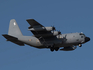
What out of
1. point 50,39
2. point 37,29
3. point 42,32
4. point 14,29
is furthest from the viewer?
point 14,29

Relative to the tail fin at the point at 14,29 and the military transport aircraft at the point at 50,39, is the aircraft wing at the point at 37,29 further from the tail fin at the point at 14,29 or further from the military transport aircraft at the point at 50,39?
the tail fin at the point at 14,29

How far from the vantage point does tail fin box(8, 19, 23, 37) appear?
33522mm

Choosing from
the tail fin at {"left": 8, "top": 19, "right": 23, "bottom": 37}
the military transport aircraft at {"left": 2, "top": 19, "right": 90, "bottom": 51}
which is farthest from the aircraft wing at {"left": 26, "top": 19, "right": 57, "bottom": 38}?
the tail fin at {"left": 8, "top": 19, "right": 23, "bottom": 37}

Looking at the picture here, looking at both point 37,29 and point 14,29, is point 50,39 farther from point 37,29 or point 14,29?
point 14,29

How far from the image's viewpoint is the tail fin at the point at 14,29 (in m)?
33.5

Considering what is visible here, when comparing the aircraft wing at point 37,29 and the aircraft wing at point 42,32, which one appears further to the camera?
the aircraft wing at point 42,32

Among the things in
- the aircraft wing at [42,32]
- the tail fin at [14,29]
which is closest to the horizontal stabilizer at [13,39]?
the tail fin at [14,29]

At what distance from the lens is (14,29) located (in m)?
34.0

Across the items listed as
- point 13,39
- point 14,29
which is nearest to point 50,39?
point 13,39

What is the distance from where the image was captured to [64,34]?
1256 inches

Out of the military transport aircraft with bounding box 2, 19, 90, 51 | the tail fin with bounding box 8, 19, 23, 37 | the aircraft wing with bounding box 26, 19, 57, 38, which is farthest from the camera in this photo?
the tail fin with bounding box 8, 19, 23, 37

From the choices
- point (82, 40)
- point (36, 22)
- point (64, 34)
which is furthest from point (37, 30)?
point (82, 40)

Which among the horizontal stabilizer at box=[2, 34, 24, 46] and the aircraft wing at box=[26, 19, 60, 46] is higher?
the aircraft wing at box=[26, 19, 60, 46]

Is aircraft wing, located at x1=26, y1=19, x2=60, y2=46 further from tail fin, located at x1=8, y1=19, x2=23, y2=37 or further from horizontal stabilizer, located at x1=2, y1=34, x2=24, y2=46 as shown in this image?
tail fin, located at x1=8, y1=19, x2=23, y2=37
